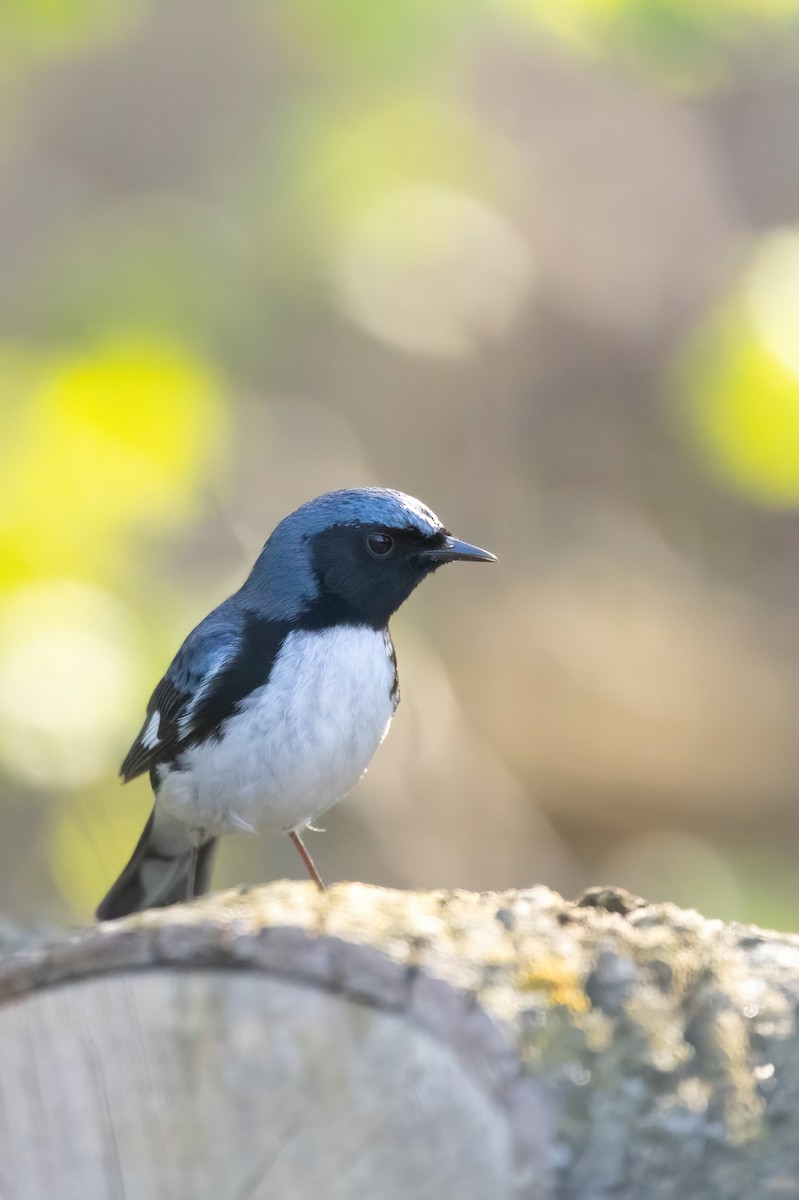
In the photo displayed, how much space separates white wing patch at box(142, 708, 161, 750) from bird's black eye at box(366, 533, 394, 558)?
0.79m

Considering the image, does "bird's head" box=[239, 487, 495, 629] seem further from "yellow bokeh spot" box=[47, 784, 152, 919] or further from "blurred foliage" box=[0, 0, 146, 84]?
"blurred foliage" box=[0, 0, 146, 84]

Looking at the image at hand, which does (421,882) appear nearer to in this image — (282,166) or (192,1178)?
(282,166)

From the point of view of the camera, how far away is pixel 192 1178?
72.2 inches

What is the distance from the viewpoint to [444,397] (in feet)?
29.7

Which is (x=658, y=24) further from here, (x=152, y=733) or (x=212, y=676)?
(x=152, y=733)

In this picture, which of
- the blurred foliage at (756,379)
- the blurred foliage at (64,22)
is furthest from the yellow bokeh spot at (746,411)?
the blurred foliage at (64,22)

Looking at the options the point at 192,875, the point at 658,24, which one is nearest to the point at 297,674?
the point at 192,875

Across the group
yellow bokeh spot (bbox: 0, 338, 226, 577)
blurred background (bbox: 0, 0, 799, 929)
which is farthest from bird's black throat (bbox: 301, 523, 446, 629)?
yellow bokeh spot (bbox: 0, 338, 226, 577)

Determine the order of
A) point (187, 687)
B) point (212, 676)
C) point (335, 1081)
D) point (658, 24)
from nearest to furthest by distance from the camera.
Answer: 1. point (335, 1081)
2. point (212, 676)
3. point (187, 687)
4. point (658, 24)

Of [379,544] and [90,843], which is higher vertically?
[90,843]

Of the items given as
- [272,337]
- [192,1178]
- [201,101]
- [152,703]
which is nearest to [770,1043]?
[192,1178]

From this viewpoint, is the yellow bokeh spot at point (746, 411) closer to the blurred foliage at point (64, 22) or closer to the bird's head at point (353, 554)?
the bird's head at point (353, 554)

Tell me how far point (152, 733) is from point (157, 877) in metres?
0.56

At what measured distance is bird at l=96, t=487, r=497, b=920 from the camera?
3316mm
